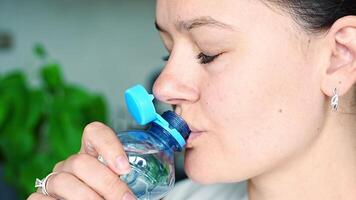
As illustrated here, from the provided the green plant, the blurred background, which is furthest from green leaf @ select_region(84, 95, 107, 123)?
the blurred background

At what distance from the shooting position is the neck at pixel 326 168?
3.80ft

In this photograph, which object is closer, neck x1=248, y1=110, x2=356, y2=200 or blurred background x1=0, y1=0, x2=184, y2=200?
neck x1=248, y1=110, x2=356, y2=200

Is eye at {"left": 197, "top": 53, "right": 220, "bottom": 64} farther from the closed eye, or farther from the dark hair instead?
the dark hair

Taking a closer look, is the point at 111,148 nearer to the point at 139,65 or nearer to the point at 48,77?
the point at 48,77

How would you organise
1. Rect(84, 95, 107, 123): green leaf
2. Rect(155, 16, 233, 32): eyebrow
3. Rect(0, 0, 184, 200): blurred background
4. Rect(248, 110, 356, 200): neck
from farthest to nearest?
1. Rect(0, 0, 184, 200): blurred background
2. Rect(84, 95, 107, 123): green leaf
3. Rect(248, 110, 356, 200): neck
4. Rect(155, 16, 233, 32): eyebrow

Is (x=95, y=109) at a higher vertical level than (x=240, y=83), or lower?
lower

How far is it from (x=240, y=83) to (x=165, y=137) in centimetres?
16

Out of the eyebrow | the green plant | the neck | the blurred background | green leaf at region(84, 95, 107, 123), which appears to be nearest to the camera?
the eyebrow

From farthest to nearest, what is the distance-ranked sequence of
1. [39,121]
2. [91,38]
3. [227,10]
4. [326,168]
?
[91,38]
[39,121]
[326,168]
[227,10]

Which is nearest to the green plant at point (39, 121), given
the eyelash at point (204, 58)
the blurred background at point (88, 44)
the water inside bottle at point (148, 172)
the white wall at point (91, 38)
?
the blurred background at point (88, 44)

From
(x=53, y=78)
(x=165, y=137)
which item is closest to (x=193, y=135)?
(x=165, y=137)

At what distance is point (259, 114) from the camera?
1.07 meters

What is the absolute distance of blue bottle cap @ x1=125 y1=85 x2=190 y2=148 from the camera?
3.59 feet

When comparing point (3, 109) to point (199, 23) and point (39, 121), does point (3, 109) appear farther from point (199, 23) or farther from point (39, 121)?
point (199, 23)
